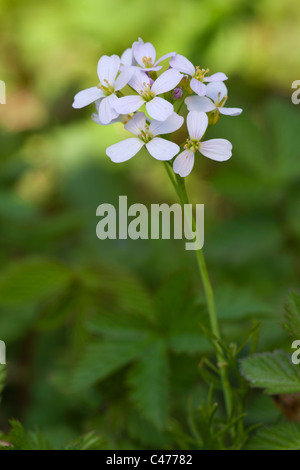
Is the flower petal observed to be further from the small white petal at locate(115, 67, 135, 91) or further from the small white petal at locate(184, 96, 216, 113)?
the small white petal at locate(184, 96, 216, 113)

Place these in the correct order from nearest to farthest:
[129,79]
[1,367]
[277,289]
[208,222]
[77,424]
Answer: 1. [129,79]
2. [1,367]
3. [77,424]
4. [277,289]
5. [208,222]

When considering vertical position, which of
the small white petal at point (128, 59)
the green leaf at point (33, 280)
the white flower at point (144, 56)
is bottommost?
the green leaf at point (33, 280)

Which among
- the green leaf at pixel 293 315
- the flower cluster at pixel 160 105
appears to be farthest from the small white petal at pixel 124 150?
the green leaf at pixel 293 315

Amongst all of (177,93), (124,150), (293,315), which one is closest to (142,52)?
(177,93)

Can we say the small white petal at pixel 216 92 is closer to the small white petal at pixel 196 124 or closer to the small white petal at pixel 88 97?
the small white petal at pixel 196 124

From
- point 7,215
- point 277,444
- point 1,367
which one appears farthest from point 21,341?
point 277,444
